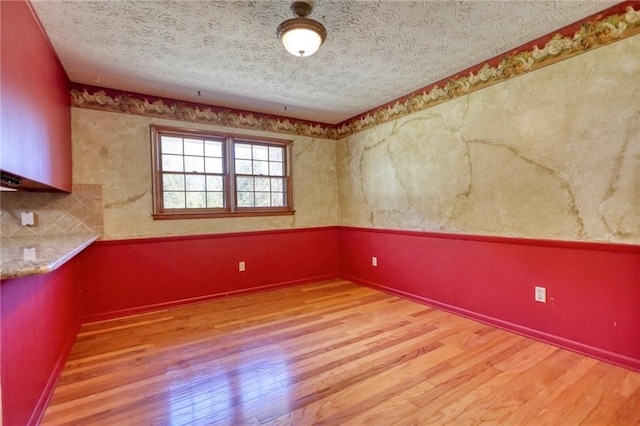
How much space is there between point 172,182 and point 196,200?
1.12ft

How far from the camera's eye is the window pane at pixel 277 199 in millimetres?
4352

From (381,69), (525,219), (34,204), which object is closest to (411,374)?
(525,219)

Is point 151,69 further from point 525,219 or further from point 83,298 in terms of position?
point 525,219

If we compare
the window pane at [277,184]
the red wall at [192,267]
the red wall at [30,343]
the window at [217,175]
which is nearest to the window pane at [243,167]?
the window at [217,175]

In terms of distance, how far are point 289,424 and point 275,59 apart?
8.92ft

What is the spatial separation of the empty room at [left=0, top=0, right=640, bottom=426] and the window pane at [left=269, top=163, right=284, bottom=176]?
10 cm

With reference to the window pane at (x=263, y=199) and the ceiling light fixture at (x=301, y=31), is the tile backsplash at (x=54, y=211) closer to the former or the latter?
A: the window pane at (x=263, y=199)

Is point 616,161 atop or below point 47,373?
atop

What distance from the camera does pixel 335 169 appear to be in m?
4.82

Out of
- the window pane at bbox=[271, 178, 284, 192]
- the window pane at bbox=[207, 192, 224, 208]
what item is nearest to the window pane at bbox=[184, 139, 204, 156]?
the window pane at bbox=[207, 192, 224, 208]

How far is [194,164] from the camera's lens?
3758 millimetres

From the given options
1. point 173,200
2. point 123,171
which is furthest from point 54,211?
point 173,200

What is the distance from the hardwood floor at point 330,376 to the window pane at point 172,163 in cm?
170

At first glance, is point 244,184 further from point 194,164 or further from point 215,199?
point 194,164
